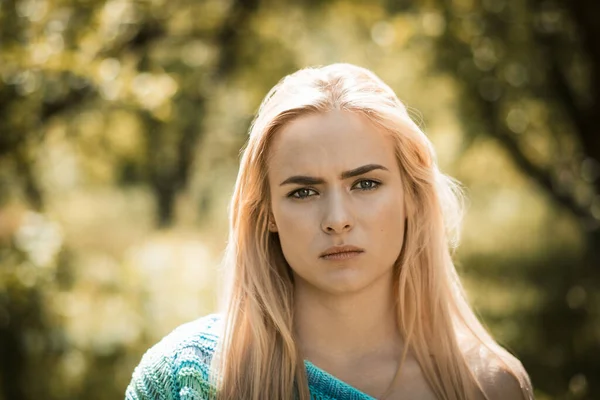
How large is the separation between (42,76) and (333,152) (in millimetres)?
2571

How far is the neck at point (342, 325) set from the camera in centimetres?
222

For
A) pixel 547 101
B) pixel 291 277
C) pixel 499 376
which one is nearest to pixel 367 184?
pixel 291 277

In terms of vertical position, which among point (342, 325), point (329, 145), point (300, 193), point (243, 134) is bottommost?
point (342, 325)

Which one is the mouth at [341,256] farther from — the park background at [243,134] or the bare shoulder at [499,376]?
the park background at [243,134]

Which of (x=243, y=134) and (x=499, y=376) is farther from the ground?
(x=243, y=134)

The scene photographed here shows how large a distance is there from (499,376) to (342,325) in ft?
1.41

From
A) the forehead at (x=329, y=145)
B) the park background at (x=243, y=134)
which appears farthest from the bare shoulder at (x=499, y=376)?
the park background at (x=243, y=134)

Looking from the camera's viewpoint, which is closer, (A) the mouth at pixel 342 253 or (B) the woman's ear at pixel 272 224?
(A) the mouth at pixel 342 253

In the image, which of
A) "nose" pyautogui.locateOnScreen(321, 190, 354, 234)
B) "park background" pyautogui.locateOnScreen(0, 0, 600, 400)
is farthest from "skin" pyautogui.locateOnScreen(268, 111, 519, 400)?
"park background" pyautogui.locateOnScreen(0, 0, 600, 400)

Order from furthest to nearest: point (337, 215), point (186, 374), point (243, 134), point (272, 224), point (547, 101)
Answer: point (243, 134) → point (547, 101) → point (272, 224) → point (186, 374) → point (337, 215)

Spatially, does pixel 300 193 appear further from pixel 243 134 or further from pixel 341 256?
pixel 243 134

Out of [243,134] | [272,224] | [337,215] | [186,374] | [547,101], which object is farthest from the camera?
[243,134]

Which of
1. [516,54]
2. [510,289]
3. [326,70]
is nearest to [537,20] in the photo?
[516,54]

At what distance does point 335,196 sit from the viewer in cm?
208
